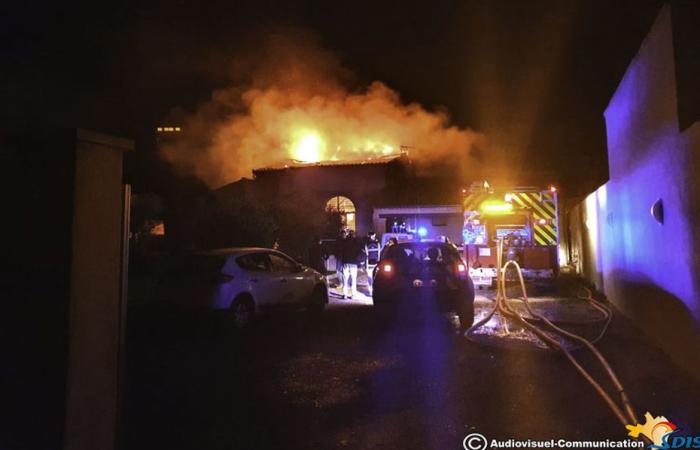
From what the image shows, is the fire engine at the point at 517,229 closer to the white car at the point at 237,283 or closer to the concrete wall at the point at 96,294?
the white car at the point at 237,283

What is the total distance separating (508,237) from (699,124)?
8024mm

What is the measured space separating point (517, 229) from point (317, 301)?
5910 millimetres

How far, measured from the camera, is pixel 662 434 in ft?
11.8

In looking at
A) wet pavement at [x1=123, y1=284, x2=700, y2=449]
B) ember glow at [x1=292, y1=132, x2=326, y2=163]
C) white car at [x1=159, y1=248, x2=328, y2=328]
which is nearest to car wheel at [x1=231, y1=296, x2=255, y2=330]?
white car at [x1=159, y1=248, x2=328, y2=328]

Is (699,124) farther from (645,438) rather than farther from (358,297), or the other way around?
(358,297)

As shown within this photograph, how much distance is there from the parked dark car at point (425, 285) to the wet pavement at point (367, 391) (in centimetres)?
57

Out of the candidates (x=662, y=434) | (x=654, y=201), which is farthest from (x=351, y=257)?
(x=662, y=434)

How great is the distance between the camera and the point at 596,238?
445 inches

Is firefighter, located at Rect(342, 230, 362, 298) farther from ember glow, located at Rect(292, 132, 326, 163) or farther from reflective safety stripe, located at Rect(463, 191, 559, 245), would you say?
ember glow, located at Rect(292, 132, 326, 163)

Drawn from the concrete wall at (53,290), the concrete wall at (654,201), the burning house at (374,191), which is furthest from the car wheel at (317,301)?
the burning house at (374,191)

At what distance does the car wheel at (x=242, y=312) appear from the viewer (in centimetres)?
728

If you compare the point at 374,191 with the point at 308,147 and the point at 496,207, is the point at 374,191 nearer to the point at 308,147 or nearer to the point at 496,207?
the point at 308,147

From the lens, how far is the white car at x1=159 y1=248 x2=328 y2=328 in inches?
279

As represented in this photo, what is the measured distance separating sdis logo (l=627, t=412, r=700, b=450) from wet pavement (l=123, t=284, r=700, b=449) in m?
0.09
